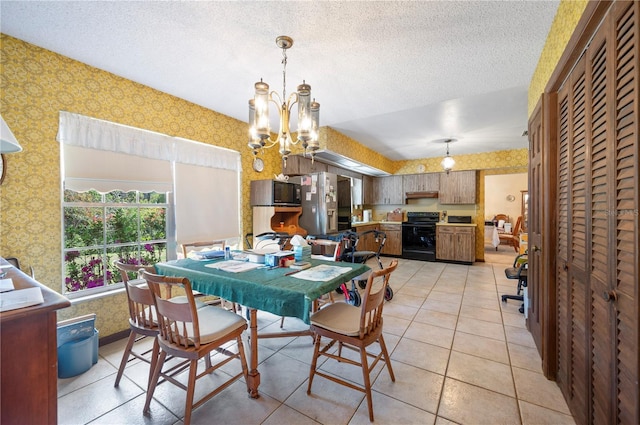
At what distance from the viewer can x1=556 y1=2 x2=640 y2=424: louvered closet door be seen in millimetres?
935

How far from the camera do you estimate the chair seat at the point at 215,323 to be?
1.57 metres

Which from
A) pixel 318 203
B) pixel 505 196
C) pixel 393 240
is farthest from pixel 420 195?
pixel 505 196

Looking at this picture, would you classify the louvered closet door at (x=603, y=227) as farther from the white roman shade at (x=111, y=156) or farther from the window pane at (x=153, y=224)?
the window pane at (x=153, y=224)

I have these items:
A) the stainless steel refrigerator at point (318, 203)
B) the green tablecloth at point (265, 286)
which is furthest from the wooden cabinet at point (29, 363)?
the stainless steel refrigerator at point (318, 203)

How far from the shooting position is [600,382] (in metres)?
1.19

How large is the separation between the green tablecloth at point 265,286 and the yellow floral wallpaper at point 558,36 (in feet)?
6.42

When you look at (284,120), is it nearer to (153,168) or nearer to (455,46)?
(455,46)

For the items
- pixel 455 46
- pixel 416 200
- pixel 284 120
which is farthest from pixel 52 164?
pixel 416 200

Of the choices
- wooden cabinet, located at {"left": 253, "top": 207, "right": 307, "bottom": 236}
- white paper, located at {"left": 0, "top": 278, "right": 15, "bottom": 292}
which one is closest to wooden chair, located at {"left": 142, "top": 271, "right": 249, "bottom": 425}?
white paper, located at {"left": 0, "top": 278, "right": 15, "bottom": 292}

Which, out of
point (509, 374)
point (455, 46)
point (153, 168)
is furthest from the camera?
point (153, 168)

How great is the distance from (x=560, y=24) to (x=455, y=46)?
65 cm

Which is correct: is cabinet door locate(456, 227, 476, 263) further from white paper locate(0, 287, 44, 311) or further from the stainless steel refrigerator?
white paper locate(0, 287, 44, 311)

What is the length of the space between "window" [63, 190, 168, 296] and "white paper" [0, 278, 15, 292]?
1273mm

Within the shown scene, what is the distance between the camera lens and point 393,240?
6605 millimetres
